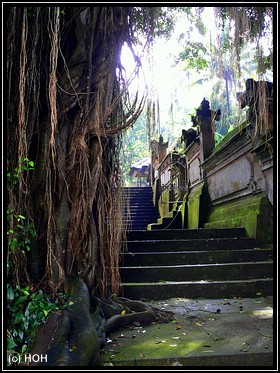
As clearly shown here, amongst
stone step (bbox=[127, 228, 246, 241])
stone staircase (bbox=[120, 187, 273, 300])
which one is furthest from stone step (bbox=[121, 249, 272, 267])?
stone step (bbox=[127, 228, 246, 241])

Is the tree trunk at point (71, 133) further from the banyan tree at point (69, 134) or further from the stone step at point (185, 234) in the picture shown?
the stone step at point (185, 234)

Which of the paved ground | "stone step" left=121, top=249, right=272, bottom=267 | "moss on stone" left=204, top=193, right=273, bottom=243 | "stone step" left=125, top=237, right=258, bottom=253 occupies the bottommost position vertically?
the paved ground

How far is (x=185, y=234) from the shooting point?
18.2ft

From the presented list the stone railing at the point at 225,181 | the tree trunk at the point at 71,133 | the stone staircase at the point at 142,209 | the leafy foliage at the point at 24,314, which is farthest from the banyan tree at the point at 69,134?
the stone staircase at the point at 142,209

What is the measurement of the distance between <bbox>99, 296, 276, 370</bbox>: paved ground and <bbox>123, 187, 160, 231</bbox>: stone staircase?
593 centimetres

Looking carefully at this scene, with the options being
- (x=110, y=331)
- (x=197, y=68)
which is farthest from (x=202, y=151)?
(x=110, y=331)

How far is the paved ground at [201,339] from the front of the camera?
215 centimetres

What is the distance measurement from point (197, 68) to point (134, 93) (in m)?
3.67

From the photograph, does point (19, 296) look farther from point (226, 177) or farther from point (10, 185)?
point (226, 177)

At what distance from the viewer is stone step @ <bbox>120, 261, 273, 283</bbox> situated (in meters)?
4.11

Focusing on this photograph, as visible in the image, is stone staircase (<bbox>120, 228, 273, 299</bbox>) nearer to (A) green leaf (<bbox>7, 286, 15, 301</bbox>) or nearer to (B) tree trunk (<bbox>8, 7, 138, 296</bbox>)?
(B) tree trunk (<bbox>8, 7, 138, 296</bbox>)
